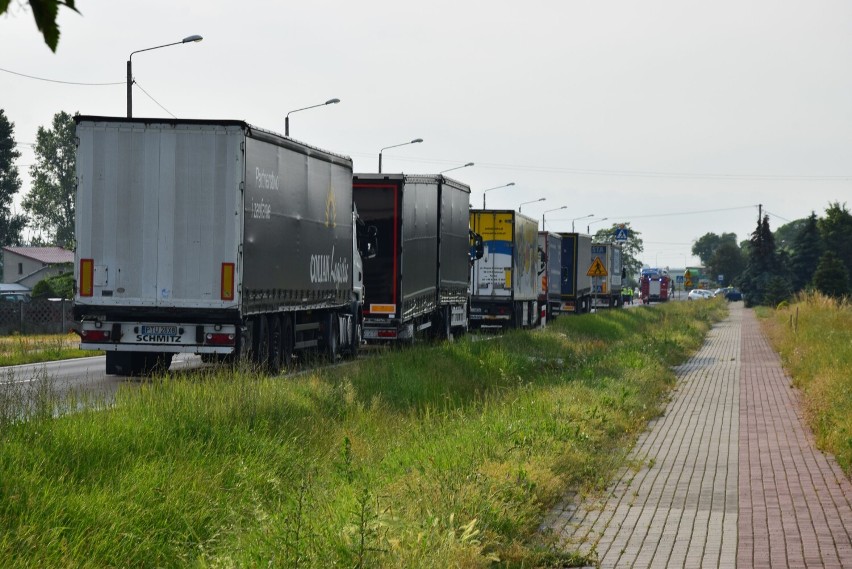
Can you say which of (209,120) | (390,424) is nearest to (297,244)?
(209,120)

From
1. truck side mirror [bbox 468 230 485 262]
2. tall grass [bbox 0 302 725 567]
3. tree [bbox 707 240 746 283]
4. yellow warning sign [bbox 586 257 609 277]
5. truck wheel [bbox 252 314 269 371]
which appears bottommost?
tall grass [bbox 0 302 725 567]

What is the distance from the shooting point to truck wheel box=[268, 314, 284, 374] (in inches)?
817

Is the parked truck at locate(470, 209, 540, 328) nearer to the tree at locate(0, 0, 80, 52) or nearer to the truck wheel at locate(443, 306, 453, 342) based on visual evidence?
the truck wheel at locate(443, 306, 453, 342)

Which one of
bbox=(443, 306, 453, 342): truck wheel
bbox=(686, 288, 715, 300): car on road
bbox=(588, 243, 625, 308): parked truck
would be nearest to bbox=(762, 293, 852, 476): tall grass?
bbox=(443, 306, 453, 342): truck wheel

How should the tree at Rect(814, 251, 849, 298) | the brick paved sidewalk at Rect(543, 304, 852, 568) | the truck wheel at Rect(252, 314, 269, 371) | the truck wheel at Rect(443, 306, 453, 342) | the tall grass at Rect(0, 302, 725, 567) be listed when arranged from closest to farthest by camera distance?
the tall grass at Rect(0, 302, 725, 567) < the brick paved sidewalk at Rect(543, 304, 852, 568) < the truck wheel at Rect(252, 314, 269, 371) < the truck wheel at Rect(443, 306, 453, 342) < the tree at Rect(814, 251, 849, 298)

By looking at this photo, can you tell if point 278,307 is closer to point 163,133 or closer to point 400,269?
point 163,133

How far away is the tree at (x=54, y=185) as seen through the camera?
11131 centimetres

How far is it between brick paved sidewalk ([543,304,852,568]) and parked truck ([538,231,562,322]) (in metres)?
32.5

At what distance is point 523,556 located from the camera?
7.19 m

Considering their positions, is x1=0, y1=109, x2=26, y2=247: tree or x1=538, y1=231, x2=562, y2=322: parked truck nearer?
x1=538, y1=231, x2=562, y2=322: parked truck

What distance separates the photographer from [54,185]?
111750 mm

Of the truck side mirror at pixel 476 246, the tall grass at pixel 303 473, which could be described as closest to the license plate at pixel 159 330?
the tall grass at pixel 303 473

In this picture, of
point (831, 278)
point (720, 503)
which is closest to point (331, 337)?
point (720, 503)

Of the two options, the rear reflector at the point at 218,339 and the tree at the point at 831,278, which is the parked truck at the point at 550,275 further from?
the rear reflector at the point at 218,339
